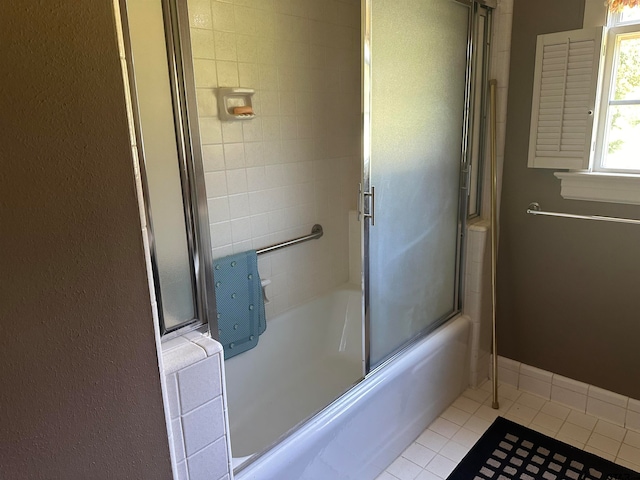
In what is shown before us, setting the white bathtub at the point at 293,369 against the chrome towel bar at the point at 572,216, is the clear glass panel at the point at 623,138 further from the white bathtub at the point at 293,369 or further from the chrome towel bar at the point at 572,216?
the white bathtub at the point at 293,369

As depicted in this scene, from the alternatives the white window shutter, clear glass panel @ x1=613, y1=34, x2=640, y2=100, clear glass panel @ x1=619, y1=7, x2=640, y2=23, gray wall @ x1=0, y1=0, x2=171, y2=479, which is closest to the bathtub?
gray wall @ x1=0, y1=0, x2=171, y2=479

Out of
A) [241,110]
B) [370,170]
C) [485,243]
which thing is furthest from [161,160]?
[485,243]

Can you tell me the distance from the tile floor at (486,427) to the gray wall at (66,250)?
1472 millimetres

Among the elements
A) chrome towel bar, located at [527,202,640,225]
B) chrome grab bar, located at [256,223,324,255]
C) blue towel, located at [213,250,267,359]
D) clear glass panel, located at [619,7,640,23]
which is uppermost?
clear glass panel, located at [619,7,640,23]

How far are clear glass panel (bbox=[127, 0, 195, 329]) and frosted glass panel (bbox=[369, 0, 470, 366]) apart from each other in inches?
32.7

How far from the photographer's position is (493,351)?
2.42m

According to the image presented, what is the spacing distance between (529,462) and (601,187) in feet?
3.93

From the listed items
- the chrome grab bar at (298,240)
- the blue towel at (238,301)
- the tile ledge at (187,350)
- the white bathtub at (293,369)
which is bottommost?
the white bathtub at (293,369)

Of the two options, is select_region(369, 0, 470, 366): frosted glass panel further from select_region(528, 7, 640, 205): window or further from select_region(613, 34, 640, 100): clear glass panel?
select_region(613, 34, 640, 100): clear glass panel

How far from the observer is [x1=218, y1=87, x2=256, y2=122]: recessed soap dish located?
194 cm

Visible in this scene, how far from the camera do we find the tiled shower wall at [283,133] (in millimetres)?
1950

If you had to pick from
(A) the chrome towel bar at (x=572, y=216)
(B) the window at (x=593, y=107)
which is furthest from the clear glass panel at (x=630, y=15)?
(A) the chrome towel bar at (x=572, y=216)

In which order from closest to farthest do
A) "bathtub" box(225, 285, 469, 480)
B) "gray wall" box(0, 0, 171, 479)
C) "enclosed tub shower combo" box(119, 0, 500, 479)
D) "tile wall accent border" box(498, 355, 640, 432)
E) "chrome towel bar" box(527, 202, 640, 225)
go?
"gray wall" box(0, 0, 171, 479)
"bathtub" box(225, 285, 469, 480)
"enclosed tub shower combo" box(119, 0, 500, 479)
"chrome towel bar" box(527, 202, 640, 225)
"tile wall accent border" box(498, 355, 640, 432)

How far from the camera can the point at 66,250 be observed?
0.70 m
